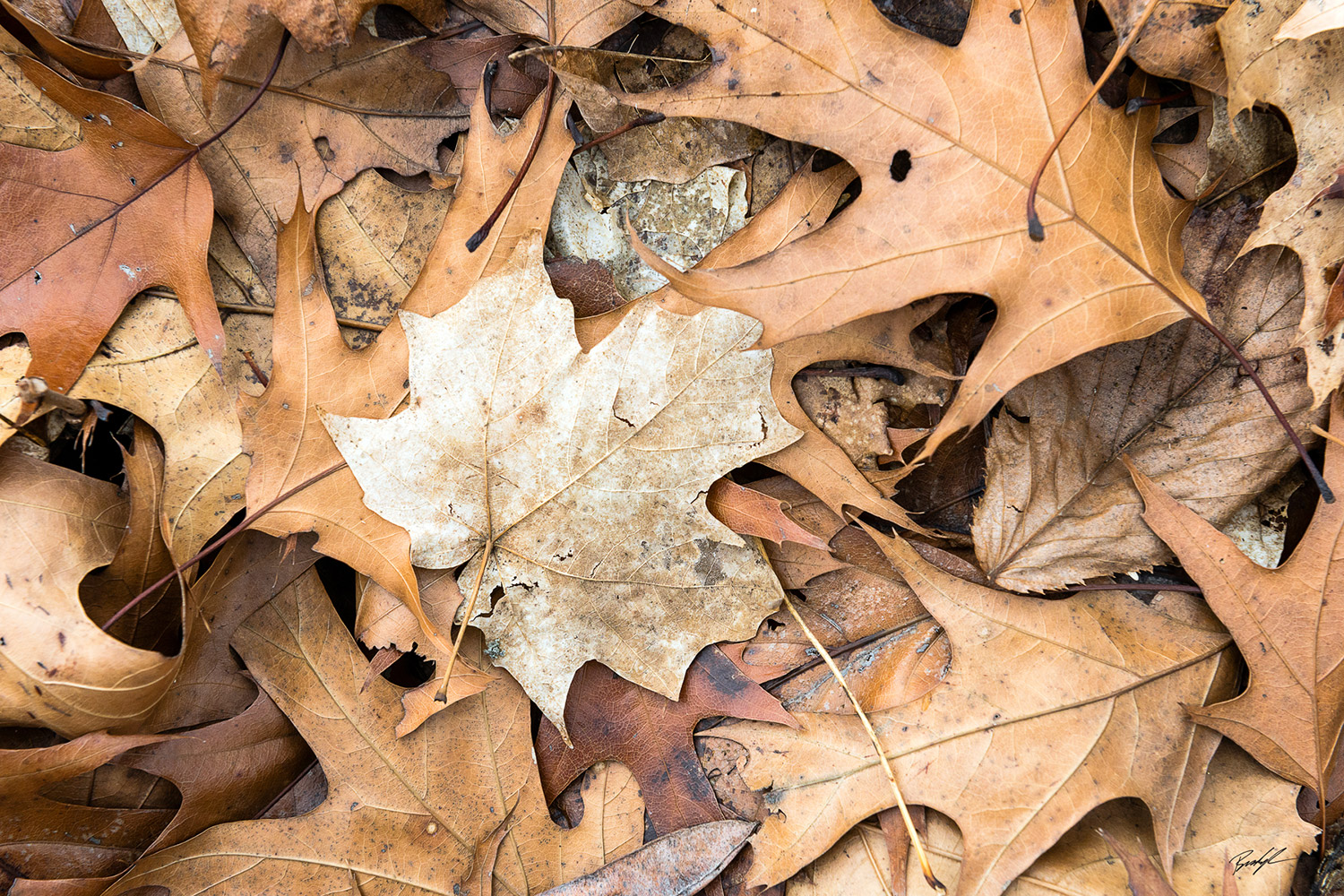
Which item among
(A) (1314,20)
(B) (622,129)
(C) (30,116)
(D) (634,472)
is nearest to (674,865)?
(D) (634,472)

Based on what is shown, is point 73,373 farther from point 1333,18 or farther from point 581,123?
point 1333,18

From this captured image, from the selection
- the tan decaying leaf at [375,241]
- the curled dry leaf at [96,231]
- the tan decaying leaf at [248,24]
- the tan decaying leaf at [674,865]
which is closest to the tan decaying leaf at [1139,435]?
the tan decaying leaf at [674,865]

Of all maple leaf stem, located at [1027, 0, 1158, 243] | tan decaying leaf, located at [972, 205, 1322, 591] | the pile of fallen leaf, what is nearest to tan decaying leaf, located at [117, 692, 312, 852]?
the pile of fallen leaf

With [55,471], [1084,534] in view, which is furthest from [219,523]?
[1084,534]

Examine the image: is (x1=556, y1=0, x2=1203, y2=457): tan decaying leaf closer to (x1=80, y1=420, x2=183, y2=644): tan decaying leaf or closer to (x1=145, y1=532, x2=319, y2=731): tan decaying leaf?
(x1=145, y1=532, x2=319, y2=731): tan decaying leaf

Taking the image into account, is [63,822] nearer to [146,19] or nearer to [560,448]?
[560,448]

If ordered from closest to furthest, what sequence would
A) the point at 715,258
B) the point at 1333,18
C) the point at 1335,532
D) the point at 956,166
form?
the point at 1333,18 → the point at 956,166 → the point at 1335,532 → the point at 715,258

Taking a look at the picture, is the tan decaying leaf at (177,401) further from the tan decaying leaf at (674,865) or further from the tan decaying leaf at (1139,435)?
the tan decaying leaf at (1139,435)
